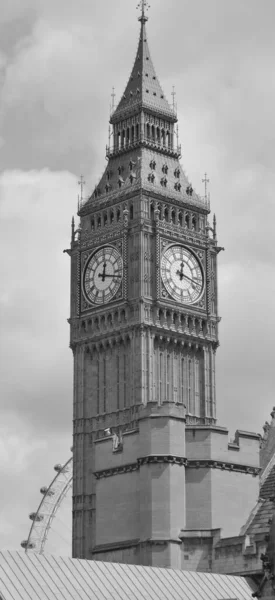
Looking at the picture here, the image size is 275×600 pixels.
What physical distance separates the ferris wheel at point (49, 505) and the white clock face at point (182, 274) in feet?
69.5

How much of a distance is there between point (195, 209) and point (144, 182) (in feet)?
15.6

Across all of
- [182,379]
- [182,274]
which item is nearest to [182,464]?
[182,379]

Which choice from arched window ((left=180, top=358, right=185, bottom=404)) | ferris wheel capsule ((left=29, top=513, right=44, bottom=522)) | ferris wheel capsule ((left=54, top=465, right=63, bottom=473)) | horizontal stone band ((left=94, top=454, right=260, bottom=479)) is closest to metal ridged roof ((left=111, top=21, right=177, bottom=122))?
arched window ((left=180, top=358, right=185, bottom=404))

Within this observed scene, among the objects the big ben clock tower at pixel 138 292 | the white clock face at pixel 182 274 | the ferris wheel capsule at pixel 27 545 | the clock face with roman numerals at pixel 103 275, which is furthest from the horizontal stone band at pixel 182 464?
the ferris wheel capsule at pixel 27 545

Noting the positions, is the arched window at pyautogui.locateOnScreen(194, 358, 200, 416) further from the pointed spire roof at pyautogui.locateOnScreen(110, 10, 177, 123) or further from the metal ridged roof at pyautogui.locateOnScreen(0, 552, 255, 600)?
the metal ridged roof at pyautogui.locateOnScreen(0, 552, 255, 600)

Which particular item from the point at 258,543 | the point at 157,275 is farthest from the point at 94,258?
the point at 258,543

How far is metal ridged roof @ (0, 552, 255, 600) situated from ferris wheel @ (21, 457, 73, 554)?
8133cm

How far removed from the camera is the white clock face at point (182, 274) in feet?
425

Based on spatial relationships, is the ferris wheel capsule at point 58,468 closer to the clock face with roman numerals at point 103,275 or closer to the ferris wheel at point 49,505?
the ferris wheel at point 49,505

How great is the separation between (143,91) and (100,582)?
82.7m

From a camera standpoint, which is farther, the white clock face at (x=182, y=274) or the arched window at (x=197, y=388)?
the arched window at (x=197, y=388)

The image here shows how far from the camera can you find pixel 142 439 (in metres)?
76.9

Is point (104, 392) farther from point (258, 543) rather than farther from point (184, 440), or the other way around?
point (258, 543)

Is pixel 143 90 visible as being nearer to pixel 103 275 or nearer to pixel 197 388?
pixel 103 275
